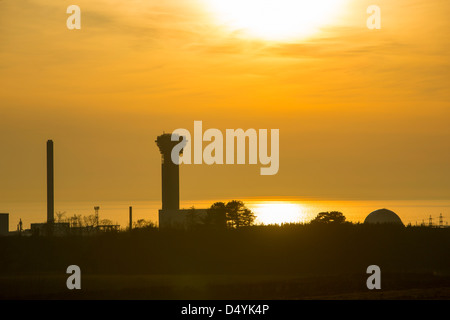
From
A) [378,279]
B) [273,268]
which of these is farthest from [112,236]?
[378,279]

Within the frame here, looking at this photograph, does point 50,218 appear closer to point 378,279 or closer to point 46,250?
point 46,250

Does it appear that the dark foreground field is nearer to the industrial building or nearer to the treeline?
the treeline

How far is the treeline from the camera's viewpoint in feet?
212

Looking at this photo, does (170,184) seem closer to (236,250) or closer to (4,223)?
(4,223)

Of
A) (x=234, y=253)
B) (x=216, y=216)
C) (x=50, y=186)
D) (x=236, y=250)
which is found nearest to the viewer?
(x=234, y=253)

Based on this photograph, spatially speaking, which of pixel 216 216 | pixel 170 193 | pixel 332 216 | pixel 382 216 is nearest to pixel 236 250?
pixel 382 216

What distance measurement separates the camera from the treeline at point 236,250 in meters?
64.6

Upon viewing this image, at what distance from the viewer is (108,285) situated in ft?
169

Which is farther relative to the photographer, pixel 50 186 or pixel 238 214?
pixel 238 214

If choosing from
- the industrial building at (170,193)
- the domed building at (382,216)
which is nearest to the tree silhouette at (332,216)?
the industrial building at (170,193)

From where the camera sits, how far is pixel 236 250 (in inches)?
2645

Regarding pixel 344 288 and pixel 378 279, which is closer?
pixel 344 288

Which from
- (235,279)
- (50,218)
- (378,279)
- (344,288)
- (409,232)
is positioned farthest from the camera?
(50,218)
